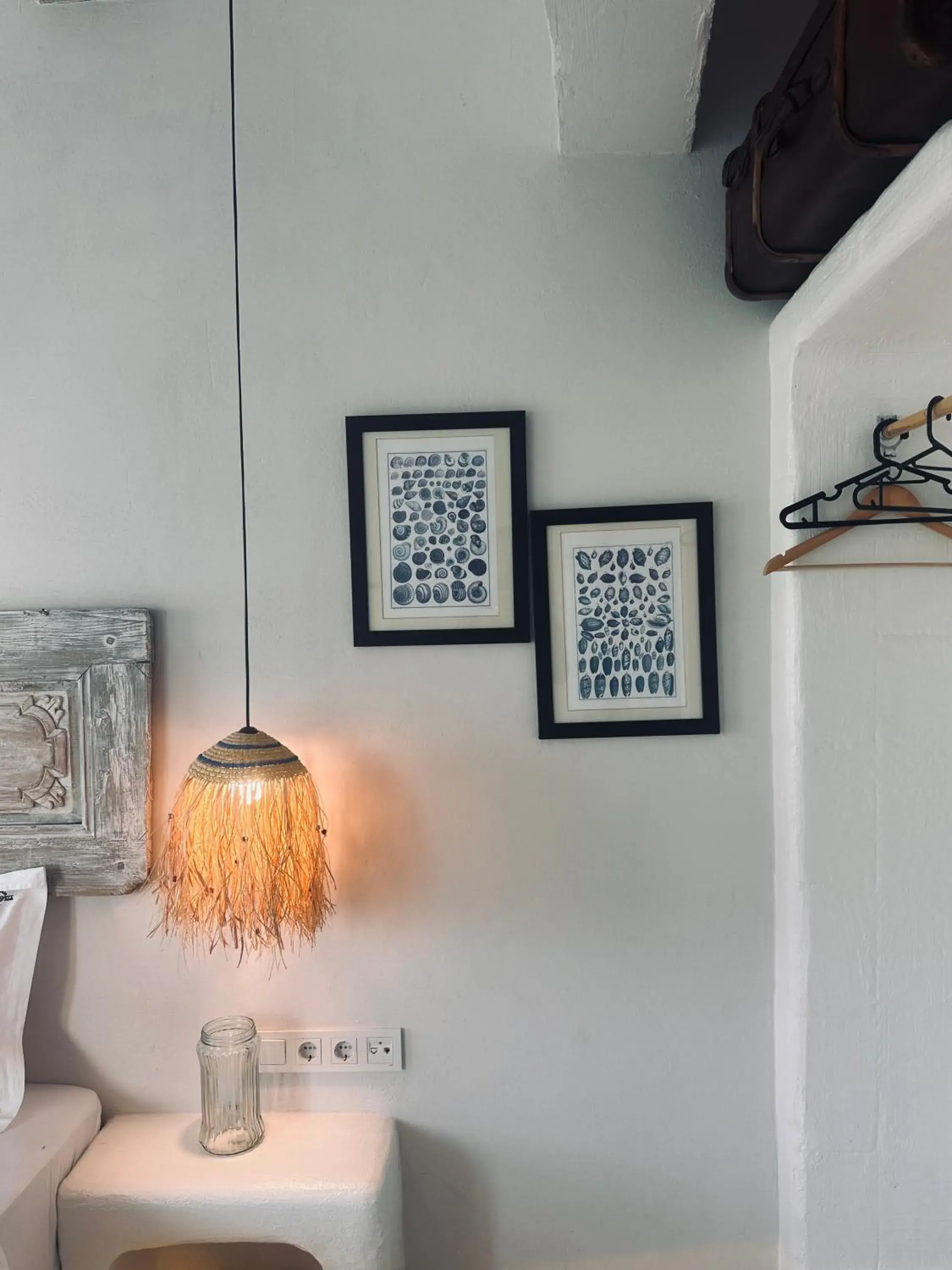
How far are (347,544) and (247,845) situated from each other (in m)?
0.57

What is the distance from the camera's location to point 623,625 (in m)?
1.68

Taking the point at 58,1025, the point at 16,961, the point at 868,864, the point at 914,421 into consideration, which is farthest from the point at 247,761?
the point at 914,421

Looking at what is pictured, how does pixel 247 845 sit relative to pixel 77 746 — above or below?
below

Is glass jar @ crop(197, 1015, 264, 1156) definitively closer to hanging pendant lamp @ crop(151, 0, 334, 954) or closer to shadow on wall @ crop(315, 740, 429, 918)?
hanging pendant lamp @ crop(151, 0, 334, 954)

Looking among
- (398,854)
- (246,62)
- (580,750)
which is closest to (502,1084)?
(398,854)

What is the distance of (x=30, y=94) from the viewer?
168 cm

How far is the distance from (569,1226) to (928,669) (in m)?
1.24

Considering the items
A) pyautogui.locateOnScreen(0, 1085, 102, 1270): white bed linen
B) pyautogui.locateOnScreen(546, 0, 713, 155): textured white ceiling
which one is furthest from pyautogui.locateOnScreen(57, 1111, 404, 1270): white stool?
pyautogui.locateOnScreen(546, 0, 713, 155): textured white ceiling

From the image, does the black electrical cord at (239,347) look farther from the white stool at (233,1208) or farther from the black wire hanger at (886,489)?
the black wire hanger at (886,489)

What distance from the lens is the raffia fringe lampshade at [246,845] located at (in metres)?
1.49

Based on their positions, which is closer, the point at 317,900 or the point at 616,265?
the point at 317,900

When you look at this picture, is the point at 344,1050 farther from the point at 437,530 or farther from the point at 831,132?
the point at 831,132

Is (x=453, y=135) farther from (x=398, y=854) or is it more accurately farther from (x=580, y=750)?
(x=398, y=854)

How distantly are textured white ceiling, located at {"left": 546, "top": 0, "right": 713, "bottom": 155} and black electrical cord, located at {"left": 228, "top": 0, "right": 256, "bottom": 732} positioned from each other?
60 cm
